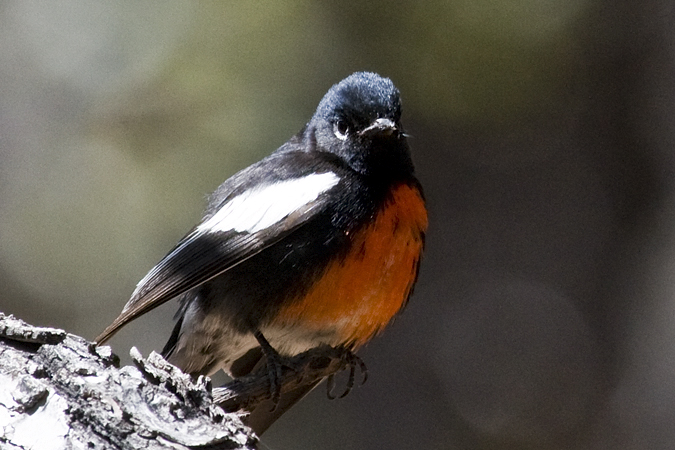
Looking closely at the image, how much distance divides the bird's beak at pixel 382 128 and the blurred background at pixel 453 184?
1.22 meters

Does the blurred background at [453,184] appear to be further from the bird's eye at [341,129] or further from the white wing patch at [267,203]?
the white wing patch at [267,203]

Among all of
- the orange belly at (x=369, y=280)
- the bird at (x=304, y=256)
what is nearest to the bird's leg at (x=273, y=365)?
the bird at (x=304, y=256)

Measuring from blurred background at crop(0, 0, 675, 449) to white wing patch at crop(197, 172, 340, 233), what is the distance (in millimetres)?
1150

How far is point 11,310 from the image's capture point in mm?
5555

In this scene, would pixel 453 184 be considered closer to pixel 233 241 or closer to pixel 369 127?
pixel 369 127

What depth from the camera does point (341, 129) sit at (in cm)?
392

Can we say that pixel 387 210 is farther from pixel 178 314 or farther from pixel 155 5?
pixel 155 5

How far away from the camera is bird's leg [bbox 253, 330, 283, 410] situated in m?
3.25

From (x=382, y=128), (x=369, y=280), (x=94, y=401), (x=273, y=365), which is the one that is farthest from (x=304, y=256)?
(x=94, y=401)

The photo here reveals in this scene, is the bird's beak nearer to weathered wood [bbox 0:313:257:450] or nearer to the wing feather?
the wing feather

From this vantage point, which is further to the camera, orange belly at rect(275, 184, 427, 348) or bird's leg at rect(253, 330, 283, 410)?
orange belly at rect(275, 184, 427, 348)

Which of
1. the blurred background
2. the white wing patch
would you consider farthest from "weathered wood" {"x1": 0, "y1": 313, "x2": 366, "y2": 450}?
the blurred background

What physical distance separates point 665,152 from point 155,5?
324 centimetres

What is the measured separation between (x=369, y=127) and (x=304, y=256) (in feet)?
2.35
